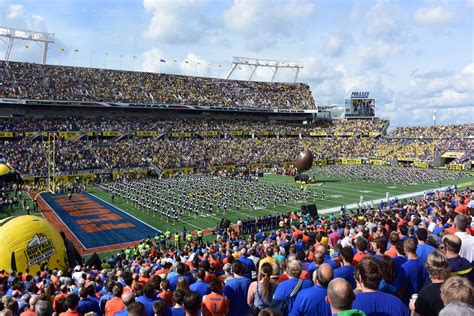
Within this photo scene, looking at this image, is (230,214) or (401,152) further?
(401,152)

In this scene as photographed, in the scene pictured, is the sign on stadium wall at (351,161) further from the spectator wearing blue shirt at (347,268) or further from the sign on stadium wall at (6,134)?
the spectator wearing blue shirt at (347,268)

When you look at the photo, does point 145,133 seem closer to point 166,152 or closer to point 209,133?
point 166,152

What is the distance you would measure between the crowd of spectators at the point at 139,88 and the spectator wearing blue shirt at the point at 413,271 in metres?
50.8

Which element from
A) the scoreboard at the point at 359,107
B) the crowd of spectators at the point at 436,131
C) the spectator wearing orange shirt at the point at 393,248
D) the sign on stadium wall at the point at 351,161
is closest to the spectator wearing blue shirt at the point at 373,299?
the spectator wearing orange shirt at the point at 393,248

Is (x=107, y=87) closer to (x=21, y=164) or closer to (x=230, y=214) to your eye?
(x=21, y=164)

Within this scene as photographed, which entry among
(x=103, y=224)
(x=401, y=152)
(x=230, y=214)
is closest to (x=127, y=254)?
(x=103, y=224)

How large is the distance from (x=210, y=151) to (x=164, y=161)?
7794 millimetres

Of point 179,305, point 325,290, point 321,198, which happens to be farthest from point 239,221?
point 325,290

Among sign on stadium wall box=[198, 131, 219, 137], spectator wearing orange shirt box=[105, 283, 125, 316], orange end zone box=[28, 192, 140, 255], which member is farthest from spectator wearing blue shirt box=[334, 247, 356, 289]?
sign on stadium wall box=[198, 131, 219, 137]

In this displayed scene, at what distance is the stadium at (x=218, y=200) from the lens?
4680mm

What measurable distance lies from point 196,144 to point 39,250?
40113mm

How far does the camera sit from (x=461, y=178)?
38125 millimetres

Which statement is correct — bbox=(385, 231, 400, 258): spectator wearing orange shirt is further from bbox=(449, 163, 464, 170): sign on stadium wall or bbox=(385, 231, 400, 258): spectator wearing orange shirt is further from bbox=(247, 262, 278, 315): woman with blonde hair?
bbox=(449, 163, 464, 170): sign on stadium wall

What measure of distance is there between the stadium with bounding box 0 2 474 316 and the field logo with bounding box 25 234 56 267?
45 mm
